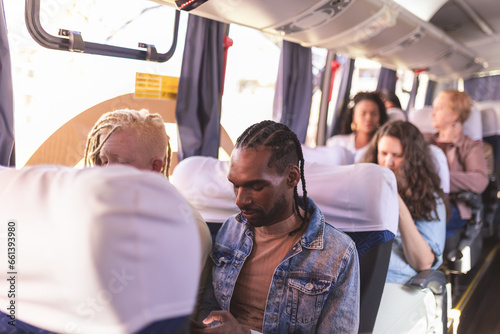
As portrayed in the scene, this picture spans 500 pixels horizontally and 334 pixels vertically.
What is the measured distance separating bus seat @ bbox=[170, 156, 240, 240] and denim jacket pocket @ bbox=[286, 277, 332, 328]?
2.33 ft

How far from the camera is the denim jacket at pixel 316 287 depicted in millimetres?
1412

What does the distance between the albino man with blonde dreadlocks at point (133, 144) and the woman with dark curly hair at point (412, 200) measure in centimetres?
112

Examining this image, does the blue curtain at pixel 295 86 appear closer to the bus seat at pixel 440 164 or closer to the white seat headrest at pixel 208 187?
the bus seat at pixel 440 164

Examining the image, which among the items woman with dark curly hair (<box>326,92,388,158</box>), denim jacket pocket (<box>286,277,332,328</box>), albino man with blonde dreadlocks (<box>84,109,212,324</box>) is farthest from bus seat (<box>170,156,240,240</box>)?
woman with dark curly hair (<box>326,92,388,158</box>)

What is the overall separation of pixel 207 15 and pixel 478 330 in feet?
10.2

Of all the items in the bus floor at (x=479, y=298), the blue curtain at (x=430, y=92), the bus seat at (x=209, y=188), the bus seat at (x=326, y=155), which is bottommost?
the bus floor at (x=479, y=298)

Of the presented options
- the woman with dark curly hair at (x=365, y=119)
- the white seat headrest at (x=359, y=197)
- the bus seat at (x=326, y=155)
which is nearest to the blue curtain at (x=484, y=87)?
the woman with dark curly hair at (x=365, y=119)

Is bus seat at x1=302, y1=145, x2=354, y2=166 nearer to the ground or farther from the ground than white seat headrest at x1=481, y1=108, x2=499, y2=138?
nearer to the ground

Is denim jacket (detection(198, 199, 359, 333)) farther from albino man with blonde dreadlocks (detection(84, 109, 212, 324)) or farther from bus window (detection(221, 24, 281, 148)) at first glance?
bus window (detection(221, 24, 281, 148))

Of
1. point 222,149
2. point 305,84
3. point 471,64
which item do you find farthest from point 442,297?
point 471,64

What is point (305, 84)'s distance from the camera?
4.30 metres

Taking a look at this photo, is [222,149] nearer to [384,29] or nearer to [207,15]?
[207,15]

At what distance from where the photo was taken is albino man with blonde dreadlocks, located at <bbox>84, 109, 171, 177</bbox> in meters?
1.69

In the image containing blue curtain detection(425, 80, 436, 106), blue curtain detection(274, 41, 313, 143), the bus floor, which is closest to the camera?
the bus floor
